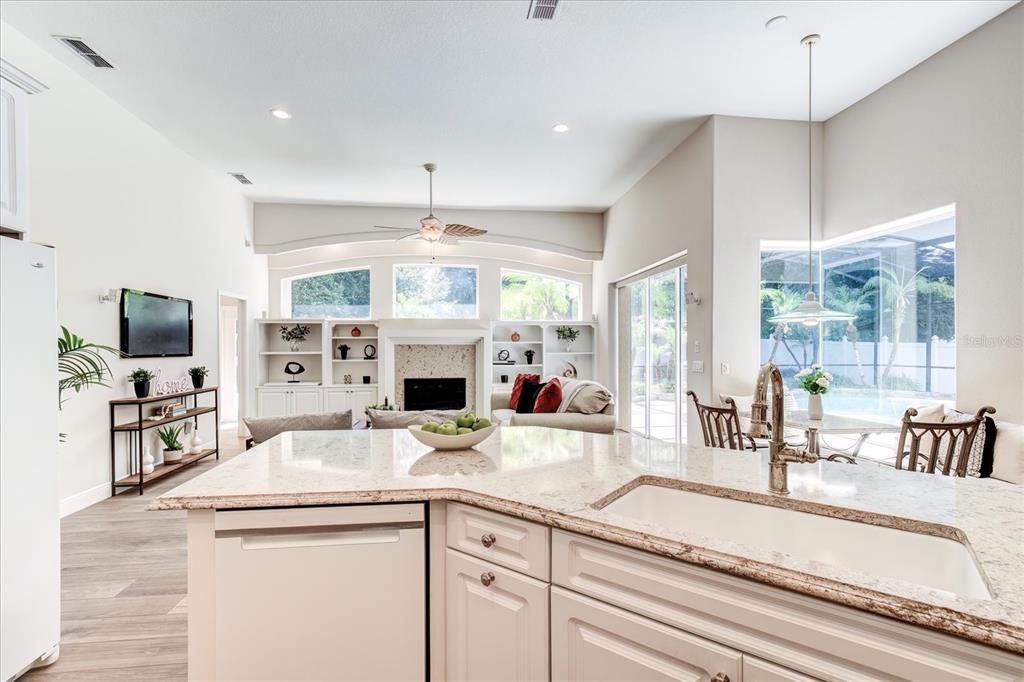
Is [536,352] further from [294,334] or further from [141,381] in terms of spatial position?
[141,381]

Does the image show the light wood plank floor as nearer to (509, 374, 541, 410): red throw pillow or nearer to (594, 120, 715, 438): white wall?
(509, 374, 541, 410): red throw pillow

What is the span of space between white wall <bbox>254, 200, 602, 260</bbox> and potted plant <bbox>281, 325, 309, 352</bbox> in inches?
48.7

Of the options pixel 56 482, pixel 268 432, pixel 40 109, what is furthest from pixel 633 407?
pixel 40 109

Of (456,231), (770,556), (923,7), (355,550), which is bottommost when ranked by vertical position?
(355,550)

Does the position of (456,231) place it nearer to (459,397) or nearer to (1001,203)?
(459,397)

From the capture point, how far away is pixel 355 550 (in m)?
1.46

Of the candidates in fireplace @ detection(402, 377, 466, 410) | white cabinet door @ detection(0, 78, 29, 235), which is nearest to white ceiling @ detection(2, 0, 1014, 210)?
white cabinet door @ detection(0, 78, 29, 235)

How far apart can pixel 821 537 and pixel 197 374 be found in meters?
5.80

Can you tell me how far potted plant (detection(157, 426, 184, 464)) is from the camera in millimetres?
4848

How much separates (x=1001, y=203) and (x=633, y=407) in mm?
4690

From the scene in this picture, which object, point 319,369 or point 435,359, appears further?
point 435,359

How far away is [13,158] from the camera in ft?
6.17

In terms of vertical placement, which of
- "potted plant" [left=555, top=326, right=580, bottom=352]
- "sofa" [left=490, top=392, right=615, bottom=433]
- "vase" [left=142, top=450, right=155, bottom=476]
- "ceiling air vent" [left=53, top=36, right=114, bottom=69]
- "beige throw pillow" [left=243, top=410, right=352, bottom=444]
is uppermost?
"ceiling air vent" [left=53, top=36, right=114, bottom=69]

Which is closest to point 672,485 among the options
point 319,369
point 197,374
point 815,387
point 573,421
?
point 815,387
